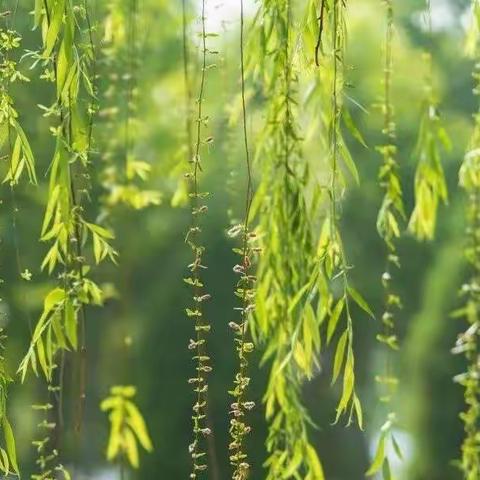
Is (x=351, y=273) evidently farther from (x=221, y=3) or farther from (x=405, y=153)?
(x=221, y=3)

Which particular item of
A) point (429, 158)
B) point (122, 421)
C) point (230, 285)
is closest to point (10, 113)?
point (122, 421)

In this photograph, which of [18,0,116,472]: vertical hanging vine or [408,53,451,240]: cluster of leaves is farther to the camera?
[408,53,451,240]: cluster of leaves

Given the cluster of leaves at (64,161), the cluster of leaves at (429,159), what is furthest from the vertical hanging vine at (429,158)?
the cluster of leaves at (64,161)

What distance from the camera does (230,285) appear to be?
14.1 feet

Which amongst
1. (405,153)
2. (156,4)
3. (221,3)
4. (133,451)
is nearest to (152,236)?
(405,153)

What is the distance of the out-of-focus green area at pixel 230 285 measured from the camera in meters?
3.43

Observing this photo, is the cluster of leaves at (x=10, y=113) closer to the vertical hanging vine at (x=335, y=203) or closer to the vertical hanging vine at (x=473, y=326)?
the vertical hanging vine at (x=335, y=203)

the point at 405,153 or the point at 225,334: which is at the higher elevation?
the point at 405,153

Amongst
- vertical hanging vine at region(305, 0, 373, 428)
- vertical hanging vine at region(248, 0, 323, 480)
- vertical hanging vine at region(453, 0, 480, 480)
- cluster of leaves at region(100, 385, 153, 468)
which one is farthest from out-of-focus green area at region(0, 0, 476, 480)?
cluster of leaves at region(100, 385, 153, 468)

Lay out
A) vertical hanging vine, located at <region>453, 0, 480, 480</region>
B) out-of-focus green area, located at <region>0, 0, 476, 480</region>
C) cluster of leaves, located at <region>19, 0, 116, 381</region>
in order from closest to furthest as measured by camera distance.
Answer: cluster of leaves, located at <region>19, 0, 116, 381</region> < vertical hanging vine, located at <region>453, 0, 480, 480</region> < out-of-focus green area, located at <region>0, 0, 476, 480</region>

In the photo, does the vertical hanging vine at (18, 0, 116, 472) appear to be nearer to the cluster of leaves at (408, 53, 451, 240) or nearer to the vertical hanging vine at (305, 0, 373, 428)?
the vertical hanging vine at (305, 0, 373, 428)

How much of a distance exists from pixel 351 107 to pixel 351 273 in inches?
29.1

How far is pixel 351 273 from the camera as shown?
4250 mm

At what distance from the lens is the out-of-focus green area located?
11.2 feet
